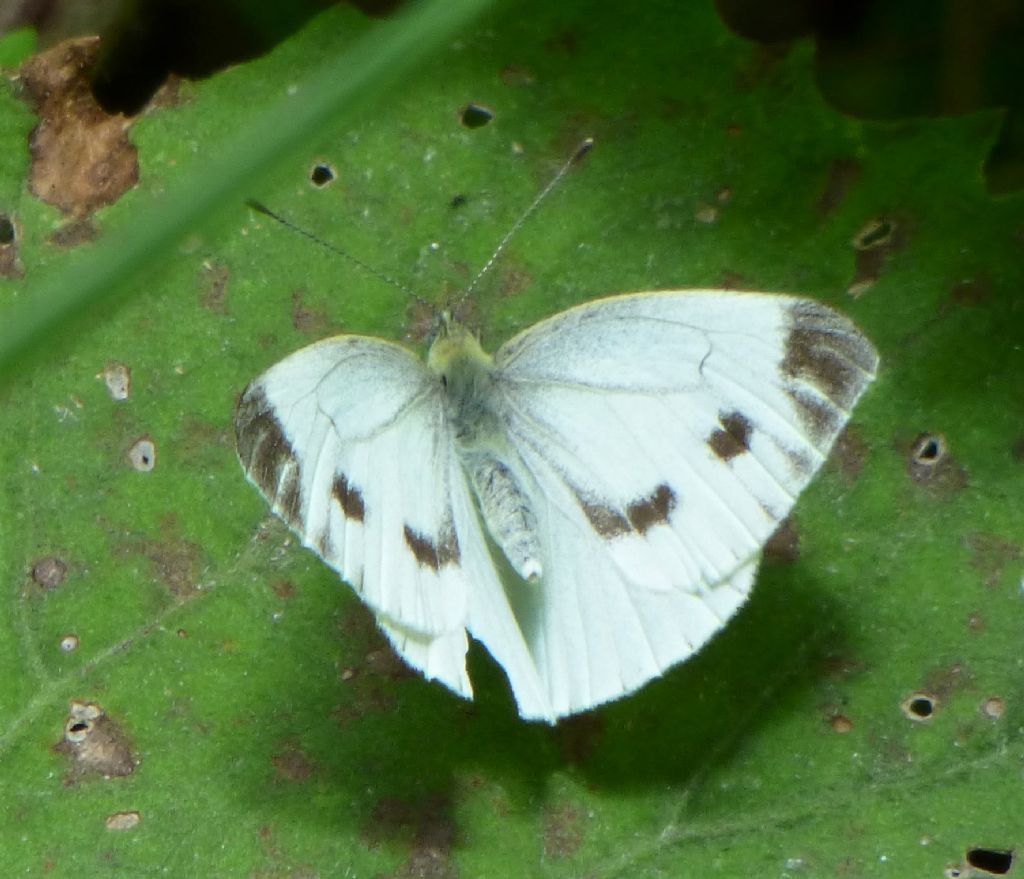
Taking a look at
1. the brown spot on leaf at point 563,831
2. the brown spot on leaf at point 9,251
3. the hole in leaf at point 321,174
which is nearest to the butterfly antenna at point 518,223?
the hole in leaf at point 321,174

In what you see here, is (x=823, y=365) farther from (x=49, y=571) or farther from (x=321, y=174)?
(x=49, y=571)

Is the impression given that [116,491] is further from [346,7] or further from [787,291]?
[787,291]

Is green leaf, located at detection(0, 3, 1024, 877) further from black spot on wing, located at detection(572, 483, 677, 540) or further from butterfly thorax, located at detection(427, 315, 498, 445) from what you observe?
black spot on wing, located at detection(572, 483, 677, 540)

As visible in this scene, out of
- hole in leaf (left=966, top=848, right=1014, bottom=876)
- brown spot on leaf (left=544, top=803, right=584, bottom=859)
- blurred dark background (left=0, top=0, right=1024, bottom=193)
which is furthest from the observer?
→ blurred dark background (left=0, top=0, right=1024, bottom=193)

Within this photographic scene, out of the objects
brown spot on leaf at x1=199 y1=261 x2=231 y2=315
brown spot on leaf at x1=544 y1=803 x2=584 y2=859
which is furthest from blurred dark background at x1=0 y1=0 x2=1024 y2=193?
brown spot on leaf at x1=544 y1=803 x2=584 y2=859

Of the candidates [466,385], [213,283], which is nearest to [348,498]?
[466,385]

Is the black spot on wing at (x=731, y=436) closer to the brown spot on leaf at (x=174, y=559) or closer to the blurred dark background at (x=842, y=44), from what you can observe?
the blurred dark background at (x=842, y=44)
